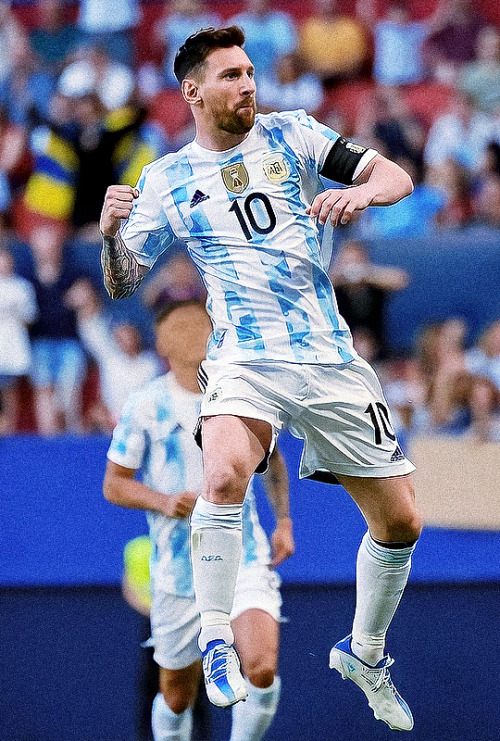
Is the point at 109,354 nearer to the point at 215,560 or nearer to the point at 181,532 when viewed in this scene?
the point at 181,532

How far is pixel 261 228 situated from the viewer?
14.0 feet

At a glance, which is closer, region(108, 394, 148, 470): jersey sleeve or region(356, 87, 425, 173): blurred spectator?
region(108, 394, 148, 470): jersey sleeve

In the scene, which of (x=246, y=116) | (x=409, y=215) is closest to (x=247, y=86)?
(x=246, y=116)

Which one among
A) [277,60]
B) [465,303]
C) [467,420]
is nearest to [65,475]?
[467,420]

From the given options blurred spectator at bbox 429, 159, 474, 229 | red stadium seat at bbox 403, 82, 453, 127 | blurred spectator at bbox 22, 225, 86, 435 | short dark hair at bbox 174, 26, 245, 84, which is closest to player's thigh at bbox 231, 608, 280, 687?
short dark hair at bbox 174, 26, 245, 84

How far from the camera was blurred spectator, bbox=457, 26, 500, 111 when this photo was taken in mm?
10852

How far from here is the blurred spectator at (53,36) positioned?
12867mm

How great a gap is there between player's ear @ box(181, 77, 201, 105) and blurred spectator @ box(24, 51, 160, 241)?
18.5ft

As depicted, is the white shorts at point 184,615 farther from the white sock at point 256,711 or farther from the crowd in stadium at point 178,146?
the crowd in stadium at point 178,146

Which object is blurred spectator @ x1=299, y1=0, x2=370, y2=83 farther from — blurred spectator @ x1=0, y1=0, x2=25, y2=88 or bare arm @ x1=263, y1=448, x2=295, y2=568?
bare arm @ x1=263, y1=448, x2=295, y2=568

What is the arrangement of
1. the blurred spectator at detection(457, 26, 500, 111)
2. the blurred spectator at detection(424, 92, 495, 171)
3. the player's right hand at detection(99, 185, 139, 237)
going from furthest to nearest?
the blurred spectator at detection(457, 26, 500, 111)
the blurred spectator at detection(424, 92, 495, 171)
the player's right hand at detection(99, 185, 139, 237)

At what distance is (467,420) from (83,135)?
14.3 feet

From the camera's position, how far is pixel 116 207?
409 centimetres

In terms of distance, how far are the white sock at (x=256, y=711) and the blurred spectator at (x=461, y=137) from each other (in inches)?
250
